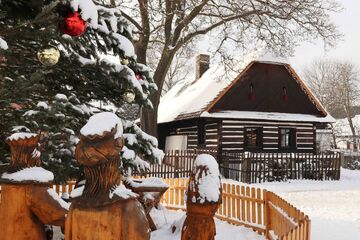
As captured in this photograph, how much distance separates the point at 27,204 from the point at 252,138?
23284 millimetres

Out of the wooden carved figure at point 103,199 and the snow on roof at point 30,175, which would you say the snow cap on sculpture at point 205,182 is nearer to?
the wooden carved figure at point 103,199

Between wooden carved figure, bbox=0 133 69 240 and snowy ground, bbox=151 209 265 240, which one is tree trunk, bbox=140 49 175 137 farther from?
wooden carved figure, bbox=0 133 69 240

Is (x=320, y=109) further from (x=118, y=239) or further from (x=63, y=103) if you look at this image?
(x=118, y=239)

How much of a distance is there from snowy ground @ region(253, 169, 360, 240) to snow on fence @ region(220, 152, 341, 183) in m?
0.64

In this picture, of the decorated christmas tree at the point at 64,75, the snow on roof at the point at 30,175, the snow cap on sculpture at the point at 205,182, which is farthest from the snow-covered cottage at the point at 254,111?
the snow cap on sculpture at the point at 205,182

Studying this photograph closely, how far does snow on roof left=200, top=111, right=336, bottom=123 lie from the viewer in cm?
2109

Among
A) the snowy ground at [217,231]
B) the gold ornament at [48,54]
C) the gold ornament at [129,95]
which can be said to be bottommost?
the snowy ground at [217,231]

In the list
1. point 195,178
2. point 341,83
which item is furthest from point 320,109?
point 341,83

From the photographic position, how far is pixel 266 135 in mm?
23156

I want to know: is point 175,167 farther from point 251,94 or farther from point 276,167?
point 251,94

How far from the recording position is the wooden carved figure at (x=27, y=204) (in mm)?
2119

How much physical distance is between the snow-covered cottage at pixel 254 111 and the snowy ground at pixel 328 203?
4.48 meters

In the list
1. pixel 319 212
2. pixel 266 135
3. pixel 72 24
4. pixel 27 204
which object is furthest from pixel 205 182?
pixel 266 135

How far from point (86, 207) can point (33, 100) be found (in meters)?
4.15
